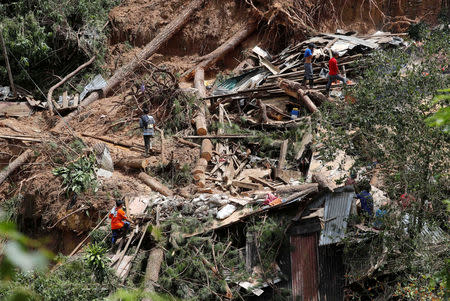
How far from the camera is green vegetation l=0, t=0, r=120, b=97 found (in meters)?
17.1

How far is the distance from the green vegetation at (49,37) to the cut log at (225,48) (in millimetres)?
3770

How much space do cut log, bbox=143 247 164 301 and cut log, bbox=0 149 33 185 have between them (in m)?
4.73

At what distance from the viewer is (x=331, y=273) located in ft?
29.2

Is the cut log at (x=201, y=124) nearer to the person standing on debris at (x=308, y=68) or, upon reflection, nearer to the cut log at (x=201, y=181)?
the cut log at (x=201, y=181)

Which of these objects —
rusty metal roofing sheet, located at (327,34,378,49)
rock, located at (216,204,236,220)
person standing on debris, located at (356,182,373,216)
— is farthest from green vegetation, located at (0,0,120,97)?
person standing on debris, located at (356,182,373,216)

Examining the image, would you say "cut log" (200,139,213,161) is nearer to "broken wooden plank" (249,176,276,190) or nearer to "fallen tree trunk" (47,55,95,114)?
"broken wooden plank" (249,176,276,190)

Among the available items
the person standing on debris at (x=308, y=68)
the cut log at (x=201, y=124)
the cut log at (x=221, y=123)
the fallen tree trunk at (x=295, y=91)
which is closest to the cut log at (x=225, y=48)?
the cut log at (x=221, y=123)

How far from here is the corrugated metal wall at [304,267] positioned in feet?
29.4

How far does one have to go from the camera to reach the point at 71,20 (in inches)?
719

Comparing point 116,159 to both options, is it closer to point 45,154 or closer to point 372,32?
point 45,154

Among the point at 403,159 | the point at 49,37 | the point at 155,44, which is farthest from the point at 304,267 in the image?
the point at 49,37

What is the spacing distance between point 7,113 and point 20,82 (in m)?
2.31

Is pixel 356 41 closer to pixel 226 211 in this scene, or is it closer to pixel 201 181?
pixel 201 181

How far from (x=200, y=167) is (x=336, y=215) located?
3.70 meters
